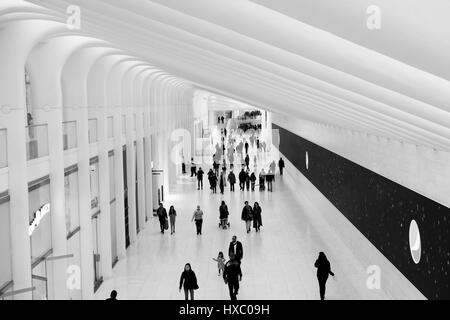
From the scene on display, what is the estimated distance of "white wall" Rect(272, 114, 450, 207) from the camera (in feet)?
30.9

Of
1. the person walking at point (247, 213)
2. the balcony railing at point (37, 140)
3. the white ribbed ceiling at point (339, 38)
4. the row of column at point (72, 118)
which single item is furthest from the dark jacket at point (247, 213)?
the white ribbed ceiling at point (339, 38)

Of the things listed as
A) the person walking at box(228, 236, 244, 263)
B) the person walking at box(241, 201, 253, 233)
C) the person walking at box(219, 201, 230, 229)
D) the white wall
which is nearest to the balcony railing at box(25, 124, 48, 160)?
the person walking at box(228, 236, 244, 263)

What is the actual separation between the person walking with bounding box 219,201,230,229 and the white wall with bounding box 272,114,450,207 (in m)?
4.05

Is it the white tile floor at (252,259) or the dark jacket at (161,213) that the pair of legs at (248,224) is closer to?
the white tile floor at (252,259)

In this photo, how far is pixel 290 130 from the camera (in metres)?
36.7

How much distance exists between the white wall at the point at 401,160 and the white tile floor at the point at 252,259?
2.67m

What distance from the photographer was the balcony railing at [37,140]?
1050 cm

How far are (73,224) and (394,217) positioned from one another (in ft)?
21.5

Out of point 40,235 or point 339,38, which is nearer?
point 339,38

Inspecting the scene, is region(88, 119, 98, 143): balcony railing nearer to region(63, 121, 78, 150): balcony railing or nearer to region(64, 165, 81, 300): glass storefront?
region(63, 121, 78, 150): balcony railing

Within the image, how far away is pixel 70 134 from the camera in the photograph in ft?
42.3

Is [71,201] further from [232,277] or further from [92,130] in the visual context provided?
[232,277]

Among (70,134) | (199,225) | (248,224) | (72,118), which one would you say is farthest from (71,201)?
(248,224)
